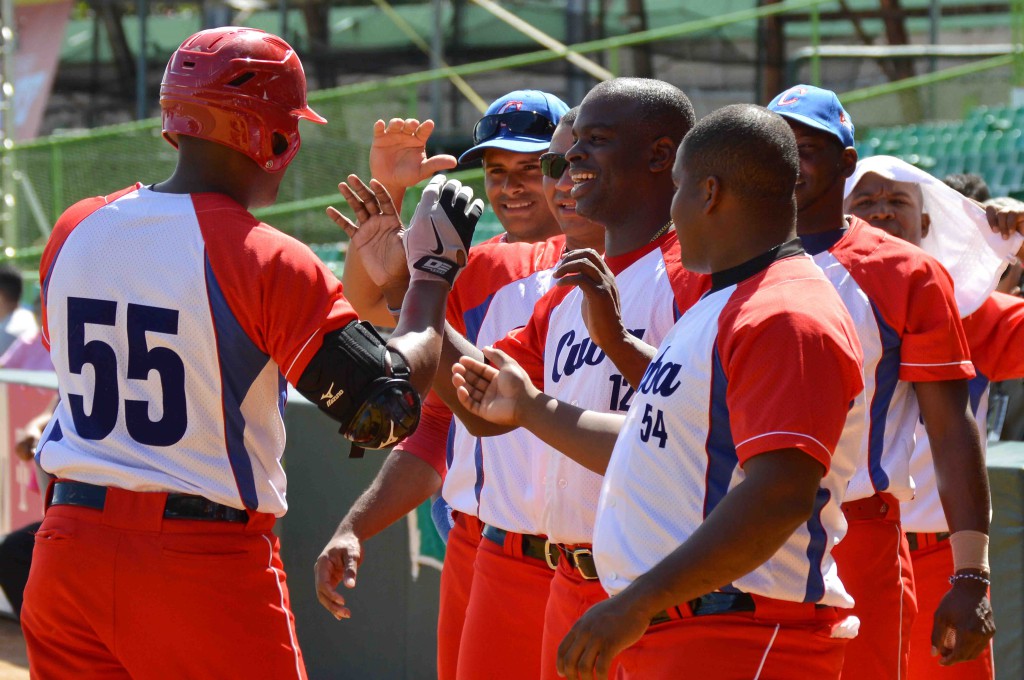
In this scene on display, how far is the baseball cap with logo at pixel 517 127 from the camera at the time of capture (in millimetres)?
4305

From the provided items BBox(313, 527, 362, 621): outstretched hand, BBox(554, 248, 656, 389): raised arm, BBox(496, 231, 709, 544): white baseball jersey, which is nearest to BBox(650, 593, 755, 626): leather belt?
BBox(554, 248, 656, 389): raised arm

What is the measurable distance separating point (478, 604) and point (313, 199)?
384 inches

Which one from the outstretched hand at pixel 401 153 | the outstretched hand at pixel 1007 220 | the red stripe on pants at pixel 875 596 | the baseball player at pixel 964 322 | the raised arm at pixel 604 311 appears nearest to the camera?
the raised arm at pixel 604 311

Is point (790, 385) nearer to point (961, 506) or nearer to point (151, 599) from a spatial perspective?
point (961, 506)

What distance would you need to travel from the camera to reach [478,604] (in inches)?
143

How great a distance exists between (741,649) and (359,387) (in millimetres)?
973

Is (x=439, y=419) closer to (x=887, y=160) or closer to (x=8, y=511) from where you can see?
(x=887, y=160)

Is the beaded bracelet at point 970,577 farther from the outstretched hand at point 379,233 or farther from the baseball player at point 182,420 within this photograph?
the outstretched hand at point 379,233

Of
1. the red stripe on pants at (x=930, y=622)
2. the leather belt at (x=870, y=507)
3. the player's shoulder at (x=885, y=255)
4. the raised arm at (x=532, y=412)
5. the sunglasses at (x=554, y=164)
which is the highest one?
the sunglasses at (x=554, y=164)

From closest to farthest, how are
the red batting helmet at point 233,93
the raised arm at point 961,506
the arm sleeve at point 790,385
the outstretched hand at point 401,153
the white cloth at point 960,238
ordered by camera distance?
the arm sleeve at point 790,385 → the red batting helmet at point 233,93 → the raised arm at point 961,506 → the outstretched hand at point 401,153 → the white cloth at point 960,238

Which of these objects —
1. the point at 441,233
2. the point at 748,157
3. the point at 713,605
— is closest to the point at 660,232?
the point at 441,233

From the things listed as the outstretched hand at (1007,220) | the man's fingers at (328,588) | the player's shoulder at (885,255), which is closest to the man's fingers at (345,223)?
the man's fingers at (328,588)

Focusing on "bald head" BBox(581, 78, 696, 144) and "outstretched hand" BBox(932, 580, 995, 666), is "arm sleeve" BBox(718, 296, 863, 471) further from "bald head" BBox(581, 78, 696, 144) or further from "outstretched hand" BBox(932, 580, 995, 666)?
"outstretched hand" BBox(932, 580, 995, 666)

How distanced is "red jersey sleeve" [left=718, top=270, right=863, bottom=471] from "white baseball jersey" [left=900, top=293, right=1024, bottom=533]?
1592 mm
